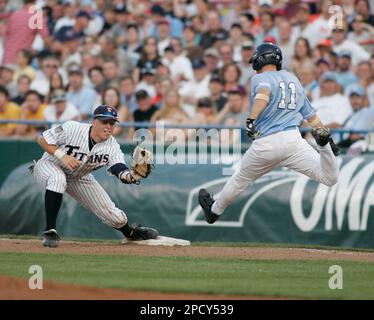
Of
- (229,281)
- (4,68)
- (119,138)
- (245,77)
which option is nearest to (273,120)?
(229,281)

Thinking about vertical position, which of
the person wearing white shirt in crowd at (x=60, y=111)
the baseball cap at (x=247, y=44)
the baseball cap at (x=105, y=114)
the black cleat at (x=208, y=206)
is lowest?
the black cleat at (x=208, y=206)

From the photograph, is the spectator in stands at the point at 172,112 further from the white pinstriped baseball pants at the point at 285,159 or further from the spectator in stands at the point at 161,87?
the white pinstriped baseball pants at the point at 285,159

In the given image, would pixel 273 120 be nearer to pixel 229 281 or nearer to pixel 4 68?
pixel 229 281

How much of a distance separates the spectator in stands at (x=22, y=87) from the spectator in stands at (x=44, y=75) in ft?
1.11

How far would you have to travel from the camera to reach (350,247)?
42.0ft

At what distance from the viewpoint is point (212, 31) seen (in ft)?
59.2

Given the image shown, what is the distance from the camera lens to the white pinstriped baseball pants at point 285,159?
10328mm

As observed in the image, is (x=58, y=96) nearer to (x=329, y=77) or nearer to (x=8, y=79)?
(x=8, y=79)

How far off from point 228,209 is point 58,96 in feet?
15.0

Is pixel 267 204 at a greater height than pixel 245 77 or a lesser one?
lesser

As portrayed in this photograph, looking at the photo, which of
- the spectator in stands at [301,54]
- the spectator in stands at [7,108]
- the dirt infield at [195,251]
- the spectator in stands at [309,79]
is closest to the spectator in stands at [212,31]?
the spectator in stands at [301,54]
